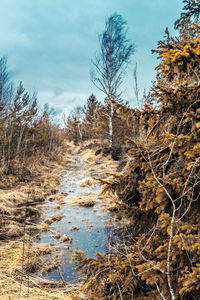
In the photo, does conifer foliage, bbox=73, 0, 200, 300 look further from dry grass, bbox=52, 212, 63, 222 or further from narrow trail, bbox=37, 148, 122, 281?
dry grass, bbox=52, 212, 63, 222

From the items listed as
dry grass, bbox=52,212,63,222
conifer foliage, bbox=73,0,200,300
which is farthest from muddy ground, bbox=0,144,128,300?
conifer foliage, bbox=73,0,200,300

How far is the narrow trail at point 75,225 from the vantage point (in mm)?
3203

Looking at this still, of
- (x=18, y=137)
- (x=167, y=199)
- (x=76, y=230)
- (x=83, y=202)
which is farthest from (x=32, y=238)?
(x=18, y=137)

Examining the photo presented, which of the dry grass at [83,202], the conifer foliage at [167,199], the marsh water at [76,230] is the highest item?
the conifer foliage at [167,199]

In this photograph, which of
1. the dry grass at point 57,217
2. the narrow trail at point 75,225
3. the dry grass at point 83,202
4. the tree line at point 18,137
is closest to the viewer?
the narrow trail at point 75,225

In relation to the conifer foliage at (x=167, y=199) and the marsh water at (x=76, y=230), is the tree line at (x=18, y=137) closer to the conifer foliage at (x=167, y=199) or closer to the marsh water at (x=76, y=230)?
the marsh water at (x=76, y=230)

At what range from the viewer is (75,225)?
4309 mm

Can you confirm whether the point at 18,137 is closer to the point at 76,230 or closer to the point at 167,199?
the point at 76,230

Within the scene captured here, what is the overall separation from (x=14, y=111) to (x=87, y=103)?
1676cm

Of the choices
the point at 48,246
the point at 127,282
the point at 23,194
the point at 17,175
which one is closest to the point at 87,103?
the point at 17,175

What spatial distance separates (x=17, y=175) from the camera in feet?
24.6

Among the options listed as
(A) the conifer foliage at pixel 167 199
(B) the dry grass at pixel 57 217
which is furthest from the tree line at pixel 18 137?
(A) the conifer foliage at pixel 167 199

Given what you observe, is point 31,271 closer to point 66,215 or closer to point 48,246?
point 48,246

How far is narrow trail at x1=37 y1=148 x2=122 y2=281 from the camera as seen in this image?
3.20m
